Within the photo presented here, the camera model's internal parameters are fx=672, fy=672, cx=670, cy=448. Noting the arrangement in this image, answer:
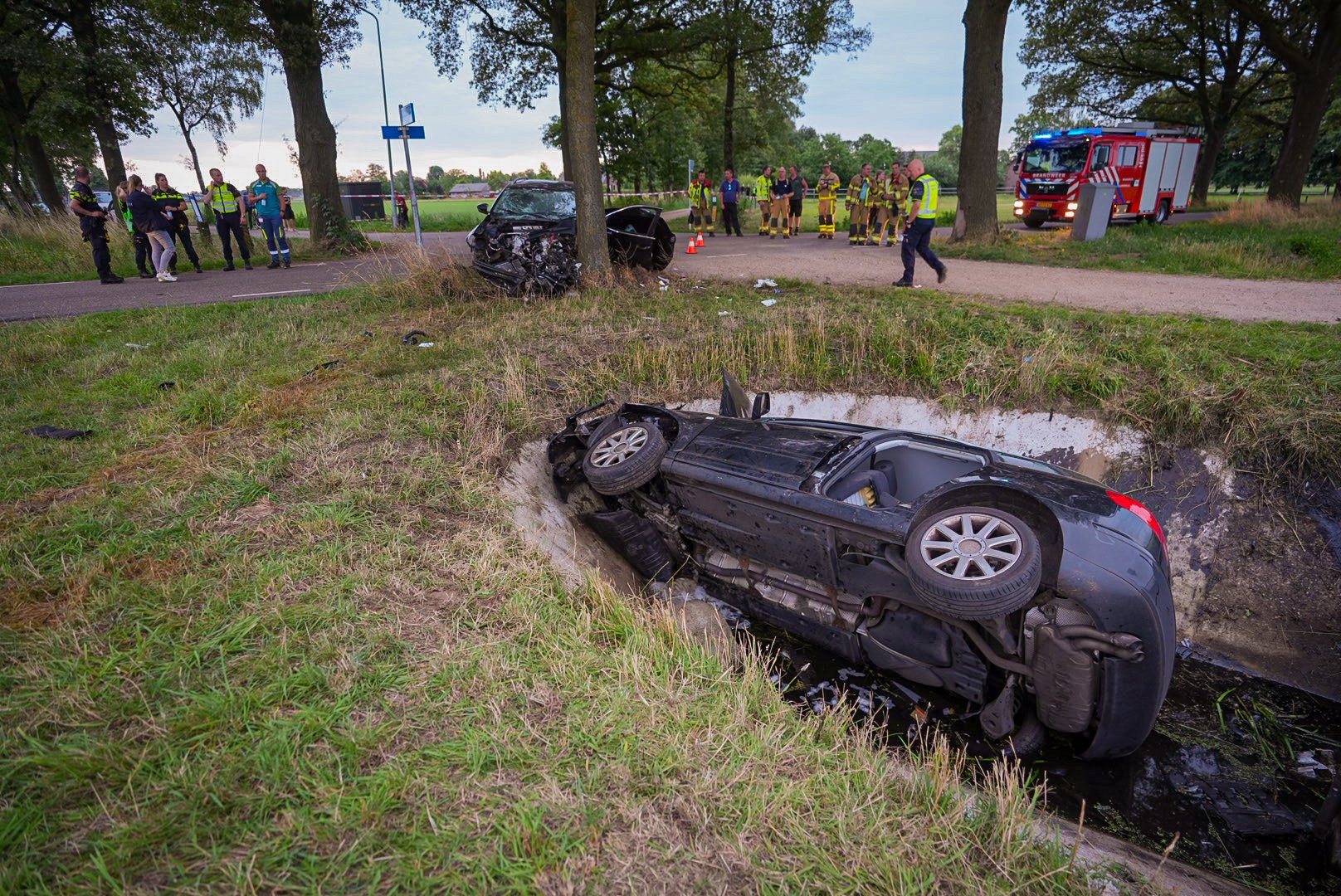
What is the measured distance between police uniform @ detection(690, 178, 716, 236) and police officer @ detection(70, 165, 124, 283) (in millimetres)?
13763

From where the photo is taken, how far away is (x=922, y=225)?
9.60 metres

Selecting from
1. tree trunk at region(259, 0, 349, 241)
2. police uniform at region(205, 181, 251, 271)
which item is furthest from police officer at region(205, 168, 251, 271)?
tree trunk at region(259, 0, 349, 241)

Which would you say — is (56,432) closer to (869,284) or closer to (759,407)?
(759,407)

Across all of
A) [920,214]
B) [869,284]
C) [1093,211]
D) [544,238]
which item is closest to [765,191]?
[1093,211]

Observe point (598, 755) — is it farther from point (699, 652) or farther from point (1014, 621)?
point (1014, 621)

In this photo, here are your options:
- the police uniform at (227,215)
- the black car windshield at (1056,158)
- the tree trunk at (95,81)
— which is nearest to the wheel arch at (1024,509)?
the police uniform at (227,215)

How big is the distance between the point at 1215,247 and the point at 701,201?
13.1m

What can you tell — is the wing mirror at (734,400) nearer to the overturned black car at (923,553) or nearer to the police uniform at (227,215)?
the overturned black car at (923,553)

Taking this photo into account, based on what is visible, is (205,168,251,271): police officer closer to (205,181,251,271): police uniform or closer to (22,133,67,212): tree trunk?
(205,181,251,271): police uniform

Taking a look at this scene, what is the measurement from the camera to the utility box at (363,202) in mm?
34094

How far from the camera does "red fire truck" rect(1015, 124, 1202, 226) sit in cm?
2027

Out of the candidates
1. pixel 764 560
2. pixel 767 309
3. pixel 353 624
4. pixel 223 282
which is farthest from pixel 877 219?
pixel 353 624

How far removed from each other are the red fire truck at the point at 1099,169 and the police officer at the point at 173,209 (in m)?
22.6

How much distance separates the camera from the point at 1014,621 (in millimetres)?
3154
